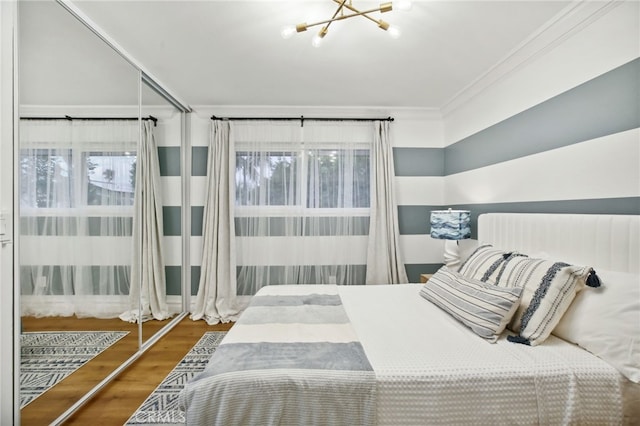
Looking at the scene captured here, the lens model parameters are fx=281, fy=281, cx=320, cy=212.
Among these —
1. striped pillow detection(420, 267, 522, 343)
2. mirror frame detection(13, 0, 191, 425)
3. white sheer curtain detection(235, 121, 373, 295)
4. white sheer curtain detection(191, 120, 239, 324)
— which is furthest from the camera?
white sheer curtain detection(235, 121, 373, 295)

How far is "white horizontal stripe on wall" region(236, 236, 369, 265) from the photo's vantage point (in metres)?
3.52

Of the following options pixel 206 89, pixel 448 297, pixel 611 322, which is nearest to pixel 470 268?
pixel 448 297

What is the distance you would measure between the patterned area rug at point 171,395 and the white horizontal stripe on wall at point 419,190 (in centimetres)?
278

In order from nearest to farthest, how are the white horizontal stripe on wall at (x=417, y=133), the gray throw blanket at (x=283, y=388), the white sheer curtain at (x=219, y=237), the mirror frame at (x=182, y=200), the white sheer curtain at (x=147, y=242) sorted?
the gray throw blanket at (x=283, y=388), the mirror frame at (x=182, y=200), the white sheer curtain at (x=147, y=242), the white sheer curtain at (x=219, y=237), the white horizontal stripe on wall at (x=417, y=133)

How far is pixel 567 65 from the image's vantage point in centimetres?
196

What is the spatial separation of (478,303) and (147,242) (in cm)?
279

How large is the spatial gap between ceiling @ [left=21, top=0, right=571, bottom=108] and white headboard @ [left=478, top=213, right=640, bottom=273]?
53.8 inches

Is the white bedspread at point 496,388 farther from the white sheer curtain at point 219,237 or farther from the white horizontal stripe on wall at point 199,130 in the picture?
the white horizontal stripe on wall at point 199,130

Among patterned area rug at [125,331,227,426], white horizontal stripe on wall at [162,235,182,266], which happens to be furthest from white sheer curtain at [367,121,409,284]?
white horizontal stripe on wall at [162,235,182,266]

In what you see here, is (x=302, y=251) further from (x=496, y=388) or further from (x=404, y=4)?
(x=404, y=4)

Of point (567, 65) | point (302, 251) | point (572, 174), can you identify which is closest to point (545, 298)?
point (572, 174)

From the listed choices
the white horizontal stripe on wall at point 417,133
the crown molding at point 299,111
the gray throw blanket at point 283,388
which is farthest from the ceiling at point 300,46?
the gray throw blanket at point 283,388

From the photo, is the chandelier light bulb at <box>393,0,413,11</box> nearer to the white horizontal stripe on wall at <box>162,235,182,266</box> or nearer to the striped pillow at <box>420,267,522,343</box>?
the striped pillow at <box>420,267,522,343</box>

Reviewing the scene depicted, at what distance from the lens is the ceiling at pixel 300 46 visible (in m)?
1.81
